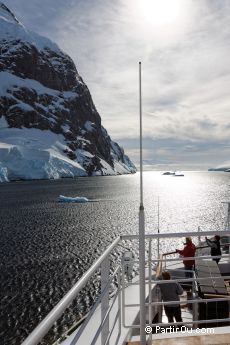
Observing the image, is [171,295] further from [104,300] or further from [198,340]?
[104,300]

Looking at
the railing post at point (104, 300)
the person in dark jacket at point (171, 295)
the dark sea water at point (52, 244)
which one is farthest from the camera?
the dark sea water at point (52, 244)

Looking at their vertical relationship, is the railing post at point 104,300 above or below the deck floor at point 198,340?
above

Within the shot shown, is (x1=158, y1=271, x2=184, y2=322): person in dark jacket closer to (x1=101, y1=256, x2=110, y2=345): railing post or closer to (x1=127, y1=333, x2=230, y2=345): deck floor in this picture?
(x1=127, y1=333, x2=230, y2=345): deck floor

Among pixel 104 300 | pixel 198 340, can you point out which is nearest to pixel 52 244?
pixel 198 340

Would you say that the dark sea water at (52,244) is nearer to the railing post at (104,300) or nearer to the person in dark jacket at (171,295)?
the person in dark jacket at (171,295)

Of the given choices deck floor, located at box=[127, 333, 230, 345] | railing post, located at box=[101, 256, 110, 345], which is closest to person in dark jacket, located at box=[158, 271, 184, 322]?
deck floor, located at box=[127, 333, 230, 345]

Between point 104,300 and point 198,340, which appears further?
point 198,340

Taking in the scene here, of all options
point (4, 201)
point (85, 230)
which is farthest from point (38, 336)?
point (4, 201)

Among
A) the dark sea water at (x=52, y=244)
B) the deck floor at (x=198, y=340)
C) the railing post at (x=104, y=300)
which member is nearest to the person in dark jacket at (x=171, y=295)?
the deck floor at (x=198, y=340)

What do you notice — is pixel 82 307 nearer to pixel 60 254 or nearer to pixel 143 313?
pixel 60 254

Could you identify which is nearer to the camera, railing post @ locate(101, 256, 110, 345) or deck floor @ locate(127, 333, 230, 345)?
railing post @ locate(101, 256, 110, 345)

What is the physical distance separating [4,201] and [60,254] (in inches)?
2442

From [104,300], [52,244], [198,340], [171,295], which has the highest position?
[104,300]

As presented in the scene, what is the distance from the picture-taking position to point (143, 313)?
4738 millimetres
